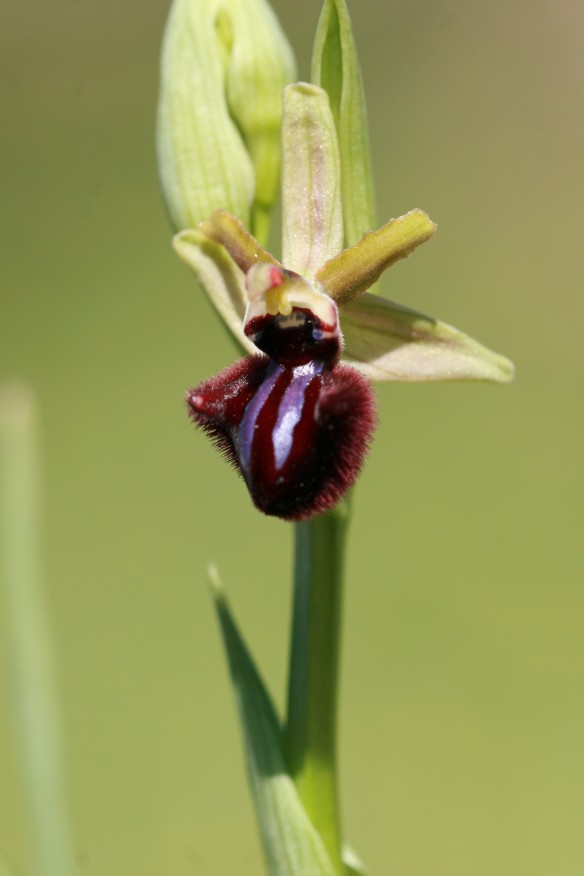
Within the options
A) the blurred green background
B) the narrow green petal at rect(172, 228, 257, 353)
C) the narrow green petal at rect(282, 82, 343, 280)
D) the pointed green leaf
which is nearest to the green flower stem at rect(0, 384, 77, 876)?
the pointed green leaf

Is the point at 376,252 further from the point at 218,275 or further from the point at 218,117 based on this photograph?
the point at 218,117

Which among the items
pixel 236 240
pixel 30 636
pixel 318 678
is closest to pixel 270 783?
pixel 318 678

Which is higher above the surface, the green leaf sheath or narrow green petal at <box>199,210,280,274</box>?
the green leaf sheath

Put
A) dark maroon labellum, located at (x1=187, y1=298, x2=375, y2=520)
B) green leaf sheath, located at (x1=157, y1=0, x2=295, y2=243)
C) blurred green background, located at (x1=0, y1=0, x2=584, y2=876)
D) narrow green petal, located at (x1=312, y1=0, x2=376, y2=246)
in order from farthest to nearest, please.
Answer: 1. blurred green background, located at (x1=0, y1=0, x2=584, y2=876)
2. green leaf sheath, located at (x1=157, y1=0, x2=295, y2=243)
3. narrow green petal, located at (x1=312, y1=0, x2=376, y2=246)
4. dark maroon labellum, located at (x1=187, y1=298, x2=375, y2=520)

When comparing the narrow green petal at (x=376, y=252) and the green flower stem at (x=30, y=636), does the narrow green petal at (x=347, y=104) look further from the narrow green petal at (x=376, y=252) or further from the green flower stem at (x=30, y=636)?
the green flower stem at (x=30, y=636)

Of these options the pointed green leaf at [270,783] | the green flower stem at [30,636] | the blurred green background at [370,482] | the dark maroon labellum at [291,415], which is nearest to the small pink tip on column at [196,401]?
the dark maroon labellum at [291,415]

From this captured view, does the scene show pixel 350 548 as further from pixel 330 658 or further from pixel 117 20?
pixel 117 20

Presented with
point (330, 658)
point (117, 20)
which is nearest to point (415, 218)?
point (330, 658)

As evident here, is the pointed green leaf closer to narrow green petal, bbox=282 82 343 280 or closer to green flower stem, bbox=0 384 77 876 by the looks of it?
green flower stem, bbox=0 384 77 876
